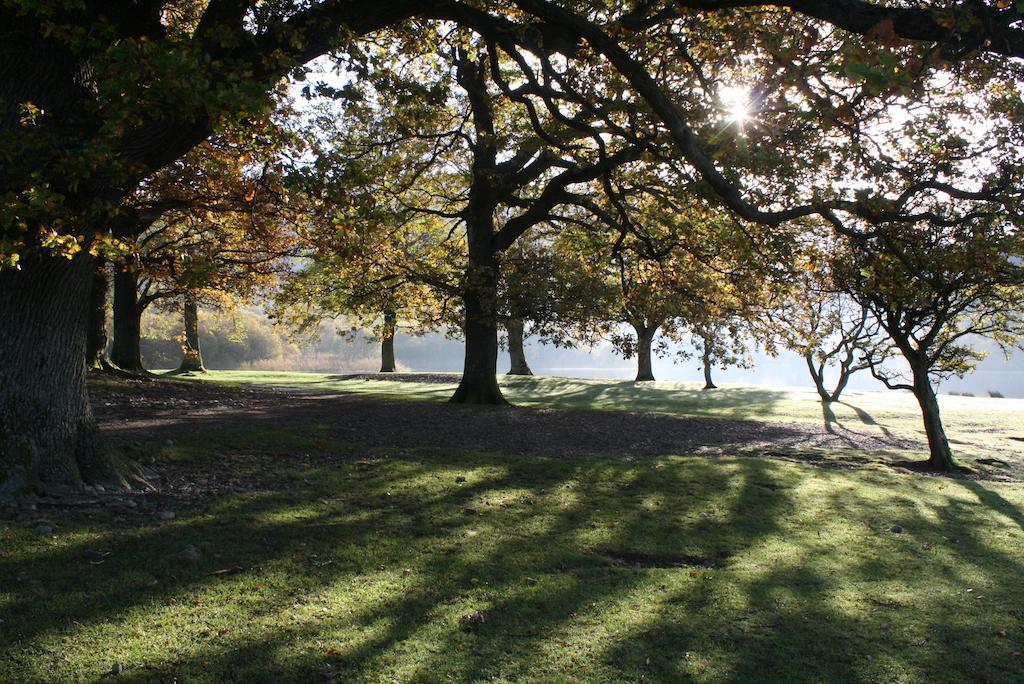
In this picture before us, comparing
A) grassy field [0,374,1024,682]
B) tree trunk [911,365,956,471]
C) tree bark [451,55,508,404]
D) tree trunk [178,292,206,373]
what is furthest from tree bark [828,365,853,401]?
tree trunk [178,292,206,373]

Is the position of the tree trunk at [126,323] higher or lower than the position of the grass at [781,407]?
higher

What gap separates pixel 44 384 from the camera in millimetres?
8031

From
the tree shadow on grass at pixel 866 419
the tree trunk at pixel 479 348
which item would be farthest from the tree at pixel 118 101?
the tree shadow on grass at pixel 866 419

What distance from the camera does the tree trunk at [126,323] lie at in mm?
26422

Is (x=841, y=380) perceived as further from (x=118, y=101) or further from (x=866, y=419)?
(x=118, y=101)

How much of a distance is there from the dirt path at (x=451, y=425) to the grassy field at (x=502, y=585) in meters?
3.54

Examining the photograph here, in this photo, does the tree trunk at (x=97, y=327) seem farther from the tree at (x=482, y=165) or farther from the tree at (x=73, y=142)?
the tree at (x=73, y=142)

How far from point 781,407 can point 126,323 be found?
27848 millimetres

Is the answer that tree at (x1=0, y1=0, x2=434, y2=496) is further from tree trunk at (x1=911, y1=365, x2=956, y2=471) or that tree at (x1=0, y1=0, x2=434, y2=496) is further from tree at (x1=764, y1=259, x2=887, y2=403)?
tree trunk at (x1=911, y1=365, x2=956, y2=471)

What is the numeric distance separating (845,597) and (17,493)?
8899 millimetres

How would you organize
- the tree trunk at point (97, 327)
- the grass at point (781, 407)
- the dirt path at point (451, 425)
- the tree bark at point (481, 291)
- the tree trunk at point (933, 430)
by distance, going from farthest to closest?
the tree trunk at point (97, 327)
the grass at point (781, 407)
the tree bark at point (481, 291)
the tree trunk at point (933, 430)
the dirt path at point (451, 425)

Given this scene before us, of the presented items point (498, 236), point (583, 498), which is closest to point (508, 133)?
point (498, 236)

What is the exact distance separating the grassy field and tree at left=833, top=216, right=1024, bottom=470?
4300 mm

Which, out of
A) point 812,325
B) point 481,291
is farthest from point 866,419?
point 481,291
